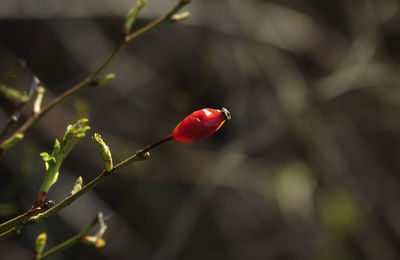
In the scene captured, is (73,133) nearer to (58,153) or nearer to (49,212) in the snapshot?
(58,153)

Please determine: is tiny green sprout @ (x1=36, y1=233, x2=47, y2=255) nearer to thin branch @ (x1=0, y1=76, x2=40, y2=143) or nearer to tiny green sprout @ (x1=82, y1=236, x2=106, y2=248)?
tiny green sprout @ (x1=82, y1=236, x2=106, y2=248)

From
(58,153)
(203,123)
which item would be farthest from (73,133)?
(203,123)

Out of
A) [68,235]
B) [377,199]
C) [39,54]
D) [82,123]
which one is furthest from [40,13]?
[377,199]

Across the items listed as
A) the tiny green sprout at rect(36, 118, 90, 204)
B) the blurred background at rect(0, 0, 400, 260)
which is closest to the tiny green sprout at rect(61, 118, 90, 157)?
the tiny green sprout at rect(36, 118, 90, 204)

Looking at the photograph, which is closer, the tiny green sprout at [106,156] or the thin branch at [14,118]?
the tiny green sprout at [106,156]

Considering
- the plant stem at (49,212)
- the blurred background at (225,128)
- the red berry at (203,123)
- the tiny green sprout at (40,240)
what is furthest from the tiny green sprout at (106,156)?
the blurred background at (225,128)

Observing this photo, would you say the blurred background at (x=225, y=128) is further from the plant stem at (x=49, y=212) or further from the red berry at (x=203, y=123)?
the red berry at (x=203, y=123)
